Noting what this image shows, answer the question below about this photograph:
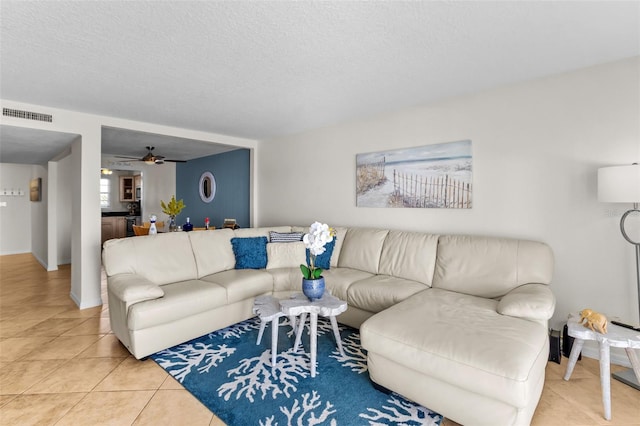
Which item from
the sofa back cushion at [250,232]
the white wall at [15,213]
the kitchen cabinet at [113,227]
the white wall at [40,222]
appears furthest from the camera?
the kitchen cabinet at [113,227]

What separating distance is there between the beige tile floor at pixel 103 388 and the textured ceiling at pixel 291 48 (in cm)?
235

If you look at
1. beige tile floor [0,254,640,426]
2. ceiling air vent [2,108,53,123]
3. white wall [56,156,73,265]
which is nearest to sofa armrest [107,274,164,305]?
beige tile floor [0,254,640,426]

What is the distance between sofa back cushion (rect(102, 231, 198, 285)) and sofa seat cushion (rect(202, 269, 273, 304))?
0.89 feet

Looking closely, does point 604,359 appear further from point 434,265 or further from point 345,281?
point 345,281

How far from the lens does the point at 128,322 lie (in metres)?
2.41

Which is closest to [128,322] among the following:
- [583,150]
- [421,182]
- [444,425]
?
[444,425]

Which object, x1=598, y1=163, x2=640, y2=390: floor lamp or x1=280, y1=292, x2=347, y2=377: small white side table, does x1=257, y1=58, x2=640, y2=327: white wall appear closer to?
x1=598, y1=163, x2=640, y2=390: floor lamp

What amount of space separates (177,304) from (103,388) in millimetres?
708

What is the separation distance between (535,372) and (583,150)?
1951 millimetres

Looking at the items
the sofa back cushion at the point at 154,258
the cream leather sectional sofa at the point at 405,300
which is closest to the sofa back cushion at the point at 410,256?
the cream leather sectional sofa at the point at 405,300

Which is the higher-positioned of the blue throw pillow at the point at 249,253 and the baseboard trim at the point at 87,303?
the blue throw pillow at the point at 249,253

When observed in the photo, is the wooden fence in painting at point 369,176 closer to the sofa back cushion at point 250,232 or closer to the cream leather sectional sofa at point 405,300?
the cream leather sectional sofa at point 405,300

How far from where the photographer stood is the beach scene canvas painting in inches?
128

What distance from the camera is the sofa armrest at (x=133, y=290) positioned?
8.07 ft
